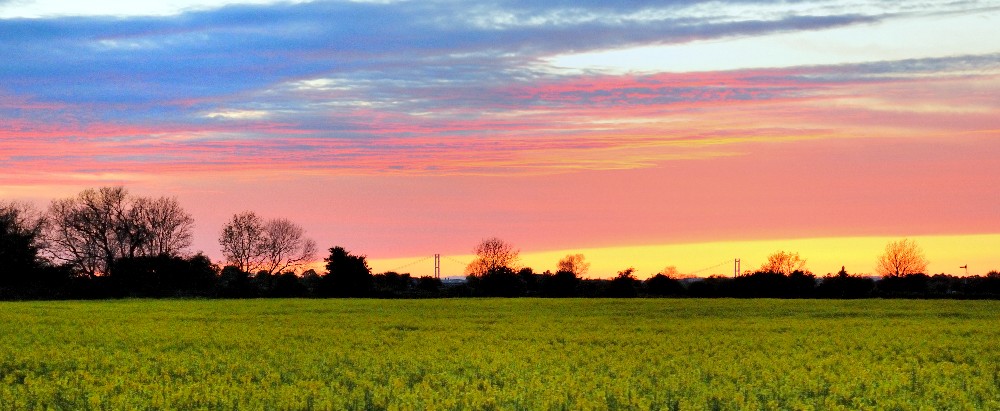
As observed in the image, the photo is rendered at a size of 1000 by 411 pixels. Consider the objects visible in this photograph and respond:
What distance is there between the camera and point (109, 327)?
36.1 m

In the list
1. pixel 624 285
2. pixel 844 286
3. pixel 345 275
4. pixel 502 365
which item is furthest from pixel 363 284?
pixel 502 365

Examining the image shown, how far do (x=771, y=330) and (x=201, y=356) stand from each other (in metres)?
20.2

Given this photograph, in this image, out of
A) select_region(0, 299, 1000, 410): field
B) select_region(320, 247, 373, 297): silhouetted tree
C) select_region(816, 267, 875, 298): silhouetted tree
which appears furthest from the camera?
select_region(320, 247, 373, 297): silhouetted tree

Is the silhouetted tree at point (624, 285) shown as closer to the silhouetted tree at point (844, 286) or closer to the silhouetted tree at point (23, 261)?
the silhouetted tree at point (844, 286)

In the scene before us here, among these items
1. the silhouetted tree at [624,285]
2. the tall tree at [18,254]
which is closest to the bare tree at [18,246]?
the tall tree at [18,254]

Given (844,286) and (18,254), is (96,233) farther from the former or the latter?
(844,286)

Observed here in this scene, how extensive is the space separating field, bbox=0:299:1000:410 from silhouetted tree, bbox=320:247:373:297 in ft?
168

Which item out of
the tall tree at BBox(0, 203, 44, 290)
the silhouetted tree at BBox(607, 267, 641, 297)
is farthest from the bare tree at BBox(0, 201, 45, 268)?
the silhouetted tree at BBox(607, 267, 641, 297)

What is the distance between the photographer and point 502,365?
21594 mm

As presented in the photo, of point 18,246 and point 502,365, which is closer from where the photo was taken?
point 502,365

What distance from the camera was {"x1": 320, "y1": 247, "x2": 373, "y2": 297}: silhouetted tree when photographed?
3558 inches

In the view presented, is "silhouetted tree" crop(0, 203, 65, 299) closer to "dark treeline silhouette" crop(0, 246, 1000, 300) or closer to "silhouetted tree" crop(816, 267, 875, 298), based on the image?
"dark treeline silhouette" crop(0, 246, 1000, 300)

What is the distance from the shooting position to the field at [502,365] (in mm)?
16609

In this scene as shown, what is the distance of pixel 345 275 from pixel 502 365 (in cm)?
7145
